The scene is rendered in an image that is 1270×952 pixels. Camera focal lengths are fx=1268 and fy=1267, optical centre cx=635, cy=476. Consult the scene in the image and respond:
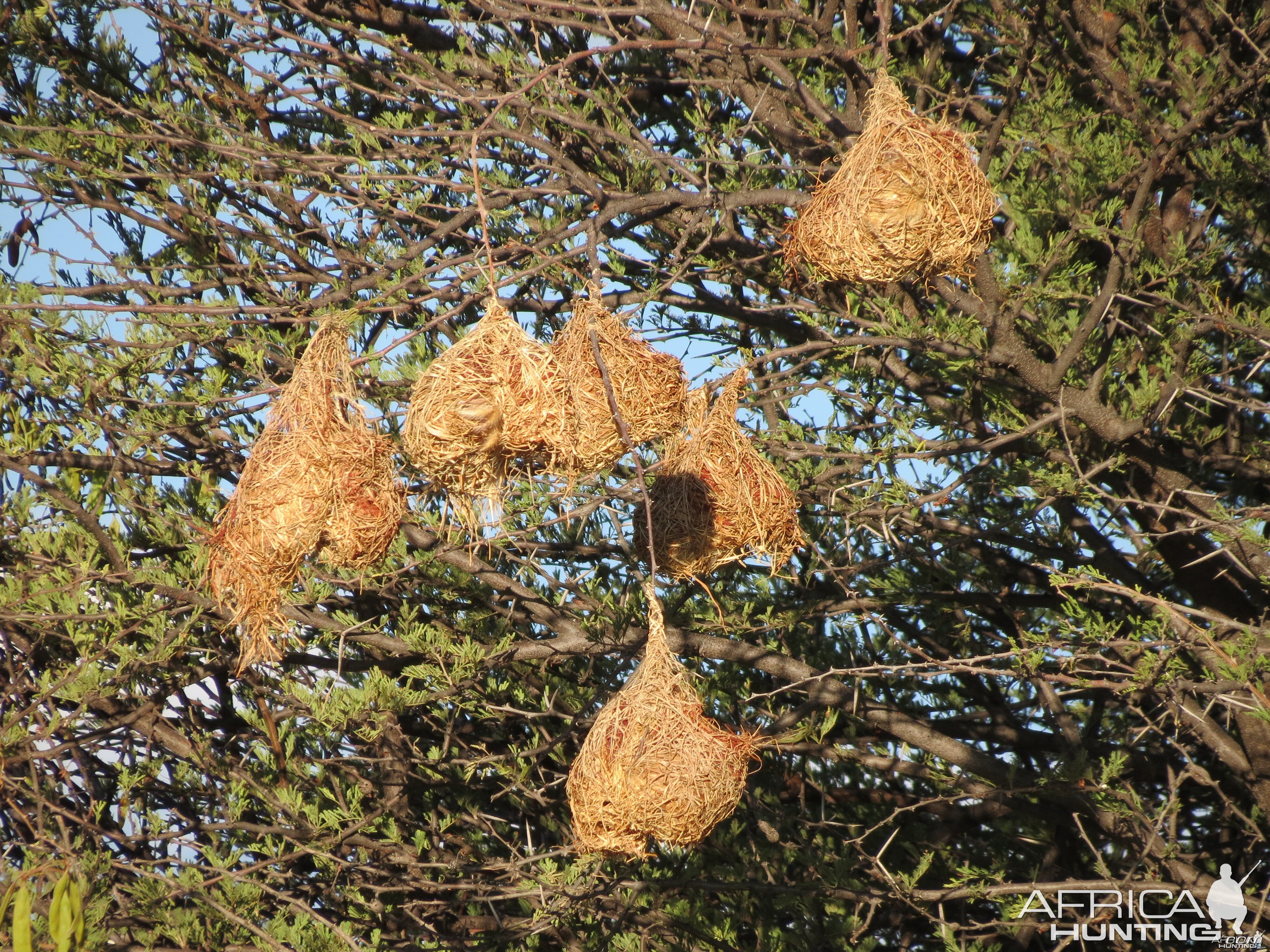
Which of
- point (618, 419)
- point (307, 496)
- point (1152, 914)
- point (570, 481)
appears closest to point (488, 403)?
point (618, 419)

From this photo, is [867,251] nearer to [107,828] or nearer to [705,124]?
[705,124]

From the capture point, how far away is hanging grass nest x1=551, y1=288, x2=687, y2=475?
2662mm

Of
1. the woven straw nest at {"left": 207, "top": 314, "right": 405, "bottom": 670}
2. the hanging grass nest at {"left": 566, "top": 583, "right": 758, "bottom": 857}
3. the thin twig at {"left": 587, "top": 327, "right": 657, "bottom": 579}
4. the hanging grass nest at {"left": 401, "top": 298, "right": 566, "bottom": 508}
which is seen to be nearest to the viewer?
the thin twig at {"left": 587, "top": 327, "right": 657, "bottom": 579}

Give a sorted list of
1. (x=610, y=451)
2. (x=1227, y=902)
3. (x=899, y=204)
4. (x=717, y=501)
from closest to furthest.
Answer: (x=610, y=451), (x=899, y=204), (x=717, y=501), (x=1227, y=902)

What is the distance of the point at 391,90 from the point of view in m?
4.53

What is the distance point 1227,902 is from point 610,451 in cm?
277

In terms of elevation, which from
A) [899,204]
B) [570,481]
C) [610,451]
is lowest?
[570,481]

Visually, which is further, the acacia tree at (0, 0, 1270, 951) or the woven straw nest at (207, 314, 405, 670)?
the acacia tree at (0, 0, 1270, 951)

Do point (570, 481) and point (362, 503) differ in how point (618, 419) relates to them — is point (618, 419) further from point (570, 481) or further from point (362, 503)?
point (362, 503)

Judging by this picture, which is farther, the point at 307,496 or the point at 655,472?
the point at 655,472

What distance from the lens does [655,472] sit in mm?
3568

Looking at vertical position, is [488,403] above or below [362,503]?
above

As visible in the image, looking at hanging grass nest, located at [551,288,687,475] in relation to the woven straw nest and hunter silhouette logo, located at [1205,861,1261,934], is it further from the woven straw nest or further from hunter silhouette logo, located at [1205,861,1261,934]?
hunter silhouette logo, located at [1205,861,1261,934]

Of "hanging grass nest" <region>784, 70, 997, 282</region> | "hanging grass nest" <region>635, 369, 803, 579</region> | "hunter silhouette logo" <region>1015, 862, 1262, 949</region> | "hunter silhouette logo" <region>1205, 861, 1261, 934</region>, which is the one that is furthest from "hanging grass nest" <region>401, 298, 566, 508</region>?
"hunter silhouette logo" <region>1205, 861, 1261, 934</region>
